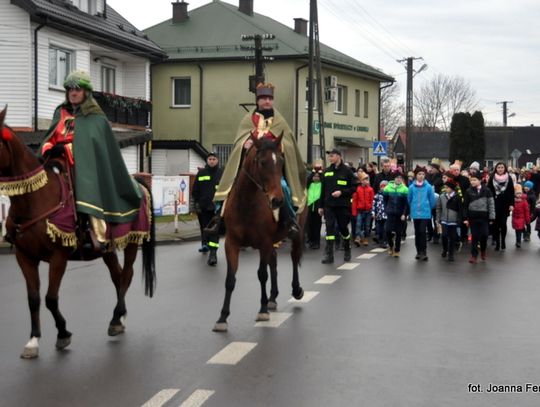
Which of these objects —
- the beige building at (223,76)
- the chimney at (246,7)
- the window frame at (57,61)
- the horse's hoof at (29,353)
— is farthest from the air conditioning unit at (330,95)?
the horse's hoof at (29,353)

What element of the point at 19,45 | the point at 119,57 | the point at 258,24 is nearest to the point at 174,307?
the point at 19,45

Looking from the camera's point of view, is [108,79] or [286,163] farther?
[108,79]

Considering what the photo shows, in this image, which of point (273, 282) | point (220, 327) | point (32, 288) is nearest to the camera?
point (32, 288)

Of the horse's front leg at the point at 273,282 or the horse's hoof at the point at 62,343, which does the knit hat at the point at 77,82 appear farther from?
the horse's front leg at the point at 273,282

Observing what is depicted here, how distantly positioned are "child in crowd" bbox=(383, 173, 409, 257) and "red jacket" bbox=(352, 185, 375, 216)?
7.90ft

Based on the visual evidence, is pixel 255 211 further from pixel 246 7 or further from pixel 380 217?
pixel 246 7

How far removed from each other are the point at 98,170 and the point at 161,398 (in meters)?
2.67

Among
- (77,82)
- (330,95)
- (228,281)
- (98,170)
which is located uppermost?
(330,95)

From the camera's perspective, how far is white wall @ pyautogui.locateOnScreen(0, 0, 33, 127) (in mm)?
28594

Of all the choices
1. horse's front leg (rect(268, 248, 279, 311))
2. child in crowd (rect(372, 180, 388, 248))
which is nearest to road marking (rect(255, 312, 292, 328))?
horse's front leg (rect(268, 248, 279, 311))

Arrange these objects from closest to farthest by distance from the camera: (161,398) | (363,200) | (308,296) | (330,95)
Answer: (161,398)
(308,296)
(363,200)
(330,95)

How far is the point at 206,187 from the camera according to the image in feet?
54.0

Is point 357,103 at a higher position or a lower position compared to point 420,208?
higher

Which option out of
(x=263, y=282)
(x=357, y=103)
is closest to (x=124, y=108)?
(x=357, y=103)
